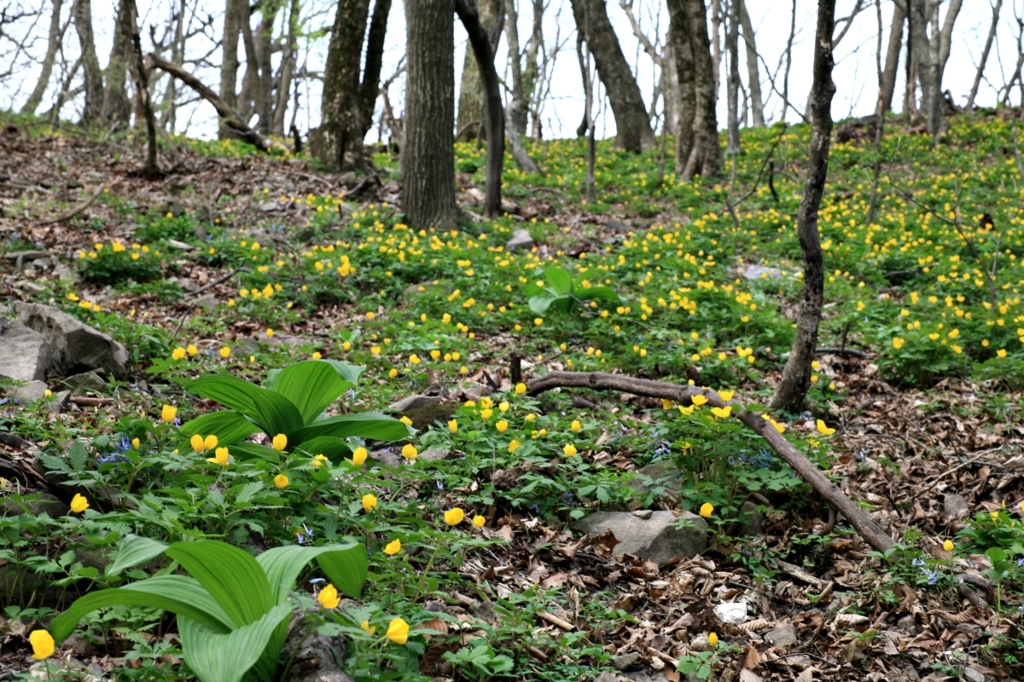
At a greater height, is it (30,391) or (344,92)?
(344,92)

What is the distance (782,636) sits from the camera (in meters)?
2.95

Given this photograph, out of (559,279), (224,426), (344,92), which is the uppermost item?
(344,92)

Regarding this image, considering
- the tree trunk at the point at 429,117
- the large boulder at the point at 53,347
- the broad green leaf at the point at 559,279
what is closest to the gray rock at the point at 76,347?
the large boulder at the point at 53,347

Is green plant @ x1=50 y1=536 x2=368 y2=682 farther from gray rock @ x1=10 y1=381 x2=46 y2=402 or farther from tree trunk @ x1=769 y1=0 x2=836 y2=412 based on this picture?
tree trunk @ x1=769 y1=0 x2=836 y2=412

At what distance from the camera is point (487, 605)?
2729 millimetres

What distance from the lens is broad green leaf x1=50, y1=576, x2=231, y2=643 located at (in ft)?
5.70

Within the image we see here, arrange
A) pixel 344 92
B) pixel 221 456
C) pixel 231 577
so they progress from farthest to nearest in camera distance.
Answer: pixel 344 92, pixel 221 456, pixel 231 577

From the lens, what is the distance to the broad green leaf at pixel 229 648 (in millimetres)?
1690

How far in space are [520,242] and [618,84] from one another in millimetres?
8749

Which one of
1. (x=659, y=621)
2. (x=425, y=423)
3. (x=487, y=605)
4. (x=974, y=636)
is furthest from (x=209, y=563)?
(x=974, y=636)

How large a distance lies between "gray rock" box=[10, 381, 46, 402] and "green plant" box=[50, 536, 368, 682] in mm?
2134

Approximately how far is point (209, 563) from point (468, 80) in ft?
57.7

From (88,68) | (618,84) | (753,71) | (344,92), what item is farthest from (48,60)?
(753,71)

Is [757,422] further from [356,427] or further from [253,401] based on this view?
[253,401]
